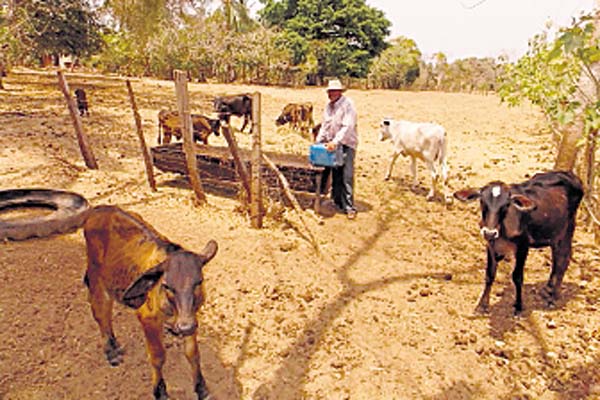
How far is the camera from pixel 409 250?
6367 millimetres

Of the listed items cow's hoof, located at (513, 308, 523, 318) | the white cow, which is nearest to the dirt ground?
cow's hoof, located at (513, 308, 523, 318)

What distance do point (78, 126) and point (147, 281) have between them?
660 centimetres

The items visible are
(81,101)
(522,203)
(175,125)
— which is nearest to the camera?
(522,203)

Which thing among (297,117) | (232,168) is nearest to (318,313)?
(232,168)

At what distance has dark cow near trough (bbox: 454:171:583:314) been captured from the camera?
4.11m

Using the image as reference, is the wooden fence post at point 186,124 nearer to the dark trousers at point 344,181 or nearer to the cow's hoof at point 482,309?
the dark trousers at point 344,181

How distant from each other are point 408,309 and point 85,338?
331 centimetres

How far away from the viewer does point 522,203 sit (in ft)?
13.7

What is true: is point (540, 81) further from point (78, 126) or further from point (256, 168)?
point (78, 126)

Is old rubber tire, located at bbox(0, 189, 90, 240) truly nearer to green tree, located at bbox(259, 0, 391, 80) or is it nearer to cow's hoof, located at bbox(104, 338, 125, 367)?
cow's hoof, located at bbox(104, 338, 125, 367)

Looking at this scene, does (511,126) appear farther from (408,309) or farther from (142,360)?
(142,360)

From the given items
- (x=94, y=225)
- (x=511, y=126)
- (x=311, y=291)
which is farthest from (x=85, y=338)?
(x=511, y=126)

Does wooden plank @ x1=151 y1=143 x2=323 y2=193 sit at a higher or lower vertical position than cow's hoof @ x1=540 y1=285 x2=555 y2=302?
higher

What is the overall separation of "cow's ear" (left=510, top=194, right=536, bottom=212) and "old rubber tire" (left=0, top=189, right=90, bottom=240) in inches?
161
